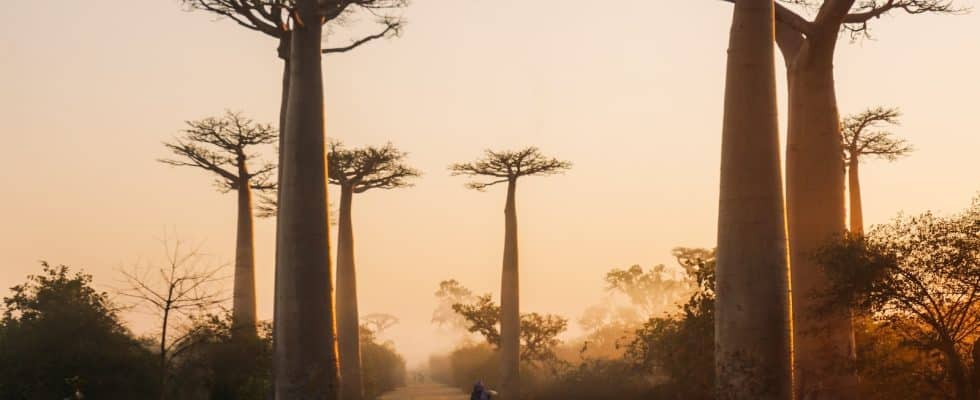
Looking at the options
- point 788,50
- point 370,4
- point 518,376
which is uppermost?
point 370,4

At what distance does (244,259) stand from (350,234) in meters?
2.99

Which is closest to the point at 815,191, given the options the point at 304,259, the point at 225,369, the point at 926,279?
the point at 926,279

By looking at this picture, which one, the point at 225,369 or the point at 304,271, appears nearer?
the point at 304,271

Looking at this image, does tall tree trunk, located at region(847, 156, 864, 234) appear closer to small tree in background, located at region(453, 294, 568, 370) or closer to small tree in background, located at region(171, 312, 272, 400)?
small tree in background, located at region(453, 294, 568, 370)

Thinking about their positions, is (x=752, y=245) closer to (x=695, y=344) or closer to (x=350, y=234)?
(x=695, y=344)

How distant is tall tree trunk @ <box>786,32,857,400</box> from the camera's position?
15.5m

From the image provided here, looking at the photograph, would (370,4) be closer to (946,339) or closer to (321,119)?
(321,119)

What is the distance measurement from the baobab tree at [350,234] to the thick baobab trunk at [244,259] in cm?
232

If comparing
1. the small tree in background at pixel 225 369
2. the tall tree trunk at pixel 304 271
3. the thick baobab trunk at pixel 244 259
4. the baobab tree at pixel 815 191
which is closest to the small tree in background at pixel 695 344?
the baobab tree at pixel 815 191

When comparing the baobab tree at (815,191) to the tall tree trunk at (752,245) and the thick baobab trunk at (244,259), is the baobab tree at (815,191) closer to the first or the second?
the tall tree trunk at (752,245)

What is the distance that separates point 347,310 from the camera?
90.1 ft

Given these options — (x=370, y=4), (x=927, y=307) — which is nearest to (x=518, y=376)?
(x=370, y=4)

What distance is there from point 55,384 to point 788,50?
1363 cm

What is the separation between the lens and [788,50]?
17375mm
